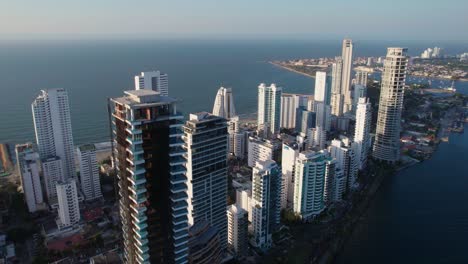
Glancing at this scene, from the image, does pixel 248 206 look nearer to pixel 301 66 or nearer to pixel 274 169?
pixel 274 169

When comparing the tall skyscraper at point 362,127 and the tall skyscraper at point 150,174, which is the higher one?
the tall skyscraper at point 150,174

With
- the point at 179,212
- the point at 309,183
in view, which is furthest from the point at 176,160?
the point at 309,183

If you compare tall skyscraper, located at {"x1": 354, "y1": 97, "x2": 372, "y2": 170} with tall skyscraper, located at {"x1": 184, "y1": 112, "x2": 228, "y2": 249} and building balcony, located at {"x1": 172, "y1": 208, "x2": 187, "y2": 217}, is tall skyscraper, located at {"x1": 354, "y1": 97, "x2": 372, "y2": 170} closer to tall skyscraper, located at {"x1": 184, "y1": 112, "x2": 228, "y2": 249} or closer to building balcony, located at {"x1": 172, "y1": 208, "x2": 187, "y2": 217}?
tall skyscraper, located at {"x1": 184, "y1": 112, "x2": 228, "y2": 249}

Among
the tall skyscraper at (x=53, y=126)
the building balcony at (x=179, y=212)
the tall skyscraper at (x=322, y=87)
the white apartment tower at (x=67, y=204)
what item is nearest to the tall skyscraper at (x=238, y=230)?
the building balcony at (x=179, y=212)

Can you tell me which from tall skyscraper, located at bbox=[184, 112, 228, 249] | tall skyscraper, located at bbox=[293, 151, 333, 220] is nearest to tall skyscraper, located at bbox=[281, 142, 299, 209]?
tall skyscraper, located at bbox=[293, 151, 333, 220]

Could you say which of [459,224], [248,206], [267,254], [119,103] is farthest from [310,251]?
[119,103]

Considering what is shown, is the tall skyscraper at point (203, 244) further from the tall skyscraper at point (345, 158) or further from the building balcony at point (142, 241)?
the tall skyscraper at point (345, 158)

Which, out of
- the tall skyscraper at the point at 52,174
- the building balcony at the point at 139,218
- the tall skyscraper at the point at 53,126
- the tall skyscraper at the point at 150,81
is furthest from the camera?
the tall skyscraper at the point at 150,81
